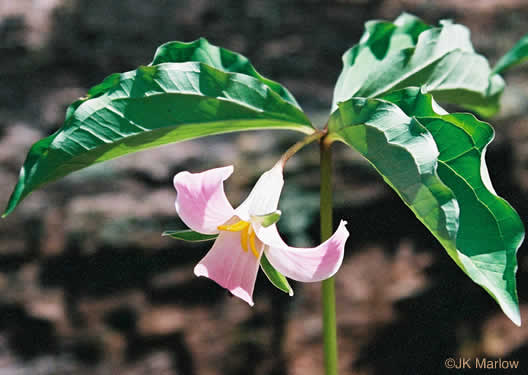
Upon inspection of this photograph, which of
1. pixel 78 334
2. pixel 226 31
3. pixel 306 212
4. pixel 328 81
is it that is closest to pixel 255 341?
pixel 306 212

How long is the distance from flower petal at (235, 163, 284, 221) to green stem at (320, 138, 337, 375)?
7cm

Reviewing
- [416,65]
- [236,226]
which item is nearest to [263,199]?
[236,226]

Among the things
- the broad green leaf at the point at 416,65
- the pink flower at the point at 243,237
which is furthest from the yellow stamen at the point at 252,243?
the broad green leaf at the point at 416,65

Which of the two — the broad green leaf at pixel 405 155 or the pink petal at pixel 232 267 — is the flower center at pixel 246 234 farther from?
the broad green leaf at pixel 405 155

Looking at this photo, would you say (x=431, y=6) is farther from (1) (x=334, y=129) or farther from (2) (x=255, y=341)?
(1) (x=334, y=129)

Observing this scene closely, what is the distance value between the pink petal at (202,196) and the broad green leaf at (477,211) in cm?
22

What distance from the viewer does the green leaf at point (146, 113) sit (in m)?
0.52

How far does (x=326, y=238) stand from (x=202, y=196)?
0.19 meters

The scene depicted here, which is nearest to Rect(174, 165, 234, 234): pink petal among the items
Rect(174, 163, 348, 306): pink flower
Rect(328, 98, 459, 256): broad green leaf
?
Rect(174, 163, 348, 306): pink flower

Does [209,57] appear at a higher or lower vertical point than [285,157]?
higher

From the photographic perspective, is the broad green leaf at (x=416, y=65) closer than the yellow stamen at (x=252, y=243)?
No

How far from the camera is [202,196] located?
0.49 metres

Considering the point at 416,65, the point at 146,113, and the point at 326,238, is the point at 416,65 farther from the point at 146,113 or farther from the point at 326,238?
the point at 146,113

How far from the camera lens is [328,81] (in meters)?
2.09
